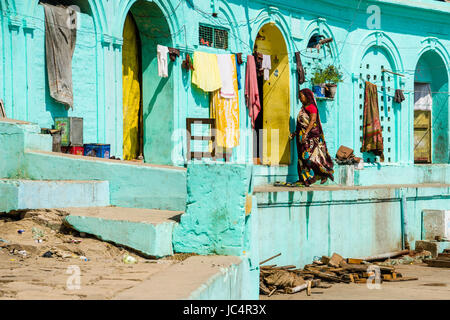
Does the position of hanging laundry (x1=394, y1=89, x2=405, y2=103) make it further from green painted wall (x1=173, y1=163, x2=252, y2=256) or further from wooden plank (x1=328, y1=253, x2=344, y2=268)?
green painted wall (x1=173, y1=163, x2=252, y2=256)

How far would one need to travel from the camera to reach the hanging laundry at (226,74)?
13656 millimetres

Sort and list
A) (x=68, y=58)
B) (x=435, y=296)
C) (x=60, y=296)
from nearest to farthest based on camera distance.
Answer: (x=60, y=296), (x=435, y=296), (x=68, y=58)

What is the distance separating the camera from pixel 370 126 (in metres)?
17.2

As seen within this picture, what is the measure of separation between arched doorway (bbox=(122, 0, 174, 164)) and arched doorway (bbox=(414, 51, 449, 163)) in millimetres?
9641

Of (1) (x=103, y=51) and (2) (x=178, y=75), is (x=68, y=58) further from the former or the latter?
(2) (x=178, y=75)

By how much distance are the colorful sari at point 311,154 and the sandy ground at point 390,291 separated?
293cm

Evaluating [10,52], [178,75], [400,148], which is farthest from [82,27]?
[400,148]

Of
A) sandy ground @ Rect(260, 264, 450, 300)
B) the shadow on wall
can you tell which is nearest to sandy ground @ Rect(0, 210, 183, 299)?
sandy ground @ Rect(260, 264, 450, 300)

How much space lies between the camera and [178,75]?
13.0m

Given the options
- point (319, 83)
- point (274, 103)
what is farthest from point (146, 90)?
point (319, 83)

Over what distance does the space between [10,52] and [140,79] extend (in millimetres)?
3850

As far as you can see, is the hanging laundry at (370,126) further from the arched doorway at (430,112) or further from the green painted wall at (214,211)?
the green painted wall at (214,211)

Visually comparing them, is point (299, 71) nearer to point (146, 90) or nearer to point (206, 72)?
point (206, 72)

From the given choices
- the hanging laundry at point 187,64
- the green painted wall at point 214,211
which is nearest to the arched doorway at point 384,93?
the hanging laundry at point 187,64
